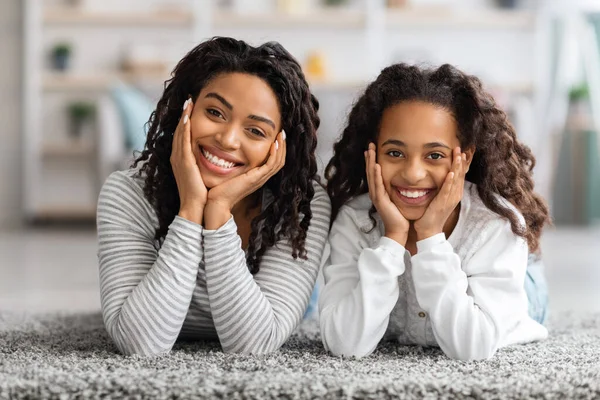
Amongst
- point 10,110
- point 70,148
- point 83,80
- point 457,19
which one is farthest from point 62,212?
point 457,19

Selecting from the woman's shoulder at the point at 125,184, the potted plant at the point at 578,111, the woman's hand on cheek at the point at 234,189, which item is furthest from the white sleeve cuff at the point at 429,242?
the potted plant at the point at 578,111

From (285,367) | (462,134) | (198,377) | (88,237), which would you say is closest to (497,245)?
(462,134)

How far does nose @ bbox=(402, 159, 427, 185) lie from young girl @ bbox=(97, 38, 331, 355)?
190mm

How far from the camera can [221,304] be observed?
1379mm

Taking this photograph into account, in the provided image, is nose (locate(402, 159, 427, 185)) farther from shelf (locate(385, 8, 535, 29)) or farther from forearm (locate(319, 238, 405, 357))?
shelf (locate(385, 8, 535, 29))

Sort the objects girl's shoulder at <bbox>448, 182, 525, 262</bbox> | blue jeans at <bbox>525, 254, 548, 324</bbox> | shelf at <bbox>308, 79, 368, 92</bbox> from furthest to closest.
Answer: shelf at <bbox>308, 79, 368, 92</bbox>, blue jeans at <bbox>525, 254, 548, 324</bbox>, girl's shoulder at <bbox>448, 182, 525, 262</bbox>

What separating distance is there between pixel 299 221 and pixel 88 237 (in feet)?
11.3

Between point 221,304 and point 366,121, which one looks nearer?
point 221,304

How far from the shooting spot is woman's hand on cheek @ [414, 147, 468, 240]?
1407 millimetres

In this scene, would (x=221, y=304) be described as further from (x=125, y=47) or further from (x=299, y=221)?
(x=125, y=47)

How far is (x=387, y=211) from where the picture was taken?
142 centimetres

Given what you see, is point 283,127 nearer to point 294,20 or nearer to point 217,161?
point 217,161

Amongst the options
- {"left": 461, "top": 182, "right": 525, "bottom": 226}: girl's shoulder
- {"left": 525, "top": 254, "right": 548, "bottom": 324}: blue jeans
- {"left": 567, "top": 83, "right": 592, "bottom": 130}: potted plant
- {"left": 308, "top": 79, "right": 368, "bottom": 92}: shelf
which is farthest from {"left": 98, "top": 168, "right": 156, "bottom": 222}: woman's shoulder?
{"left": 567, "top": 83, "right": 592, "bottom": 130}: potted plant

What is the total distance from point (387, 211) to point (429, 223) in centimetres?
7
